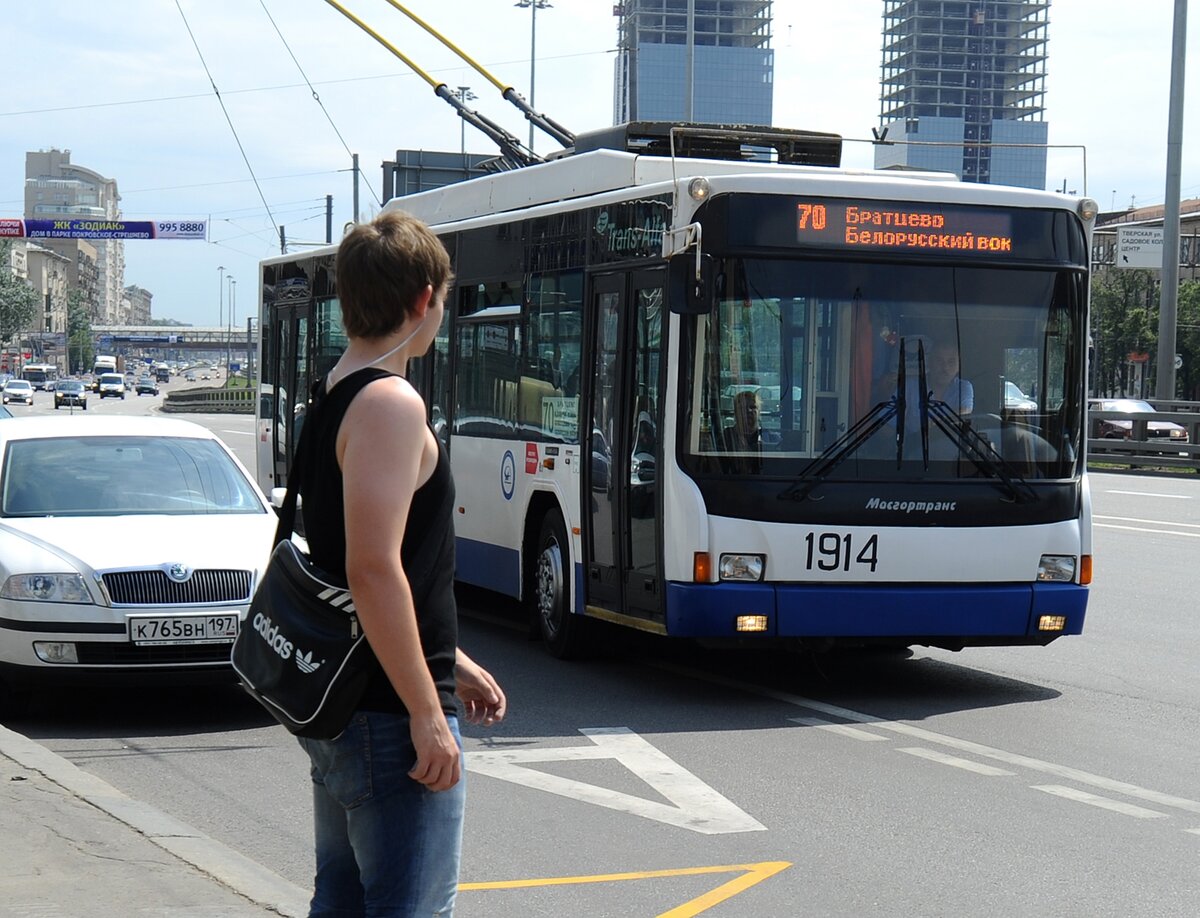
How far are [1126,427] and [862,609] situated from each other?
35.5 metres

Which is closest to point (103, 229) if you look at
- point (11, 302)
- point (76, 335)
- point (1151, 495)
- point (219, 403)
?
point (219, 403)

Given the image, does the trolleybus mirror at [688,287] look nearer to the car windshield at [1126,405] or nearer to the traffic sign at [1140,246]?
the traffic sign at [1140,246]

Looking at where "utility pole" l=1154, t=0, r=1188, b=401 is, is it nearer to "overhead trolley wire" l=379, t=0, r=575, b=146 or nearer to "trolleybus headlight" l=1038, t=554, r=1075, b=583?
"overhead trolley wire" l=379, t=0, r=575, b=146

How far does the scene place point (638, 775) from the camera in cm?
752

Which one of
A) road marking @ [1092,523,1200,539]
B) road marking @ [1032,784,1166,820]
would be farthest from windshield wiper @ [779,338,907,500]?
road marking @ [1092,523,1200,539]

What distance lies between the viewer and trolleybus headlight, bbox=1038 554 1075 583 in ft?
31.4

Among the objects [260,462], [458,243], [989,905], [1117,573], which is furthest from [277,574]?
[260,462]

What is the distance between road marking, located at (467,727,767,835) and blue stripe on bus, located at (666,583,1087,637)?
86 centimetres

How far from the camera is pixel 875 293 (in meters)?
9.48

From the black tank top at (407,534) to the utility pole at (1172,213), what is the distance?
3177 cm

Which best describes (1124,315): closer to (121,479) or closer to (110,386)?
(110,386)

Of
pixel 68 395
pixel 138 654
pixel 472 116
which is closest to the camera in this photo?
pixel 138 654

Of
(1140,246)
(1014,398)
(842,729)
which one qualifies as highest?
(1140,246)

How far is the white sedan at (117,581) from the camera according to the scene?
8.38 m
